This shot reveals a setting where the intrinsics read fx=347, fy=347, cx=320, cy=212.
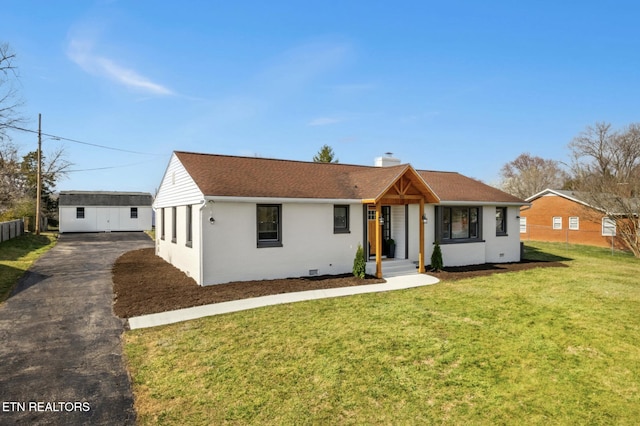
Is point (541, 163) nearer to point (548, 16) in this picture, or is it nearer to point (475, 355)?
point (548, 16)

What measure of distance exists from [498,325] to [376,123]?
18574 millimetres

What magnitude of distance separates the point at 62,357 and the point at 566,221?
117 feet

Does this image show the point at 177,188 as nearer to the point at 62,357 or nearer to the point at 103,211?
the point at 62,357

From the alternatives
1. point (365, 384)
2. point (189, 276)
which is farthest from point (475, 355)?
point (189, 276)

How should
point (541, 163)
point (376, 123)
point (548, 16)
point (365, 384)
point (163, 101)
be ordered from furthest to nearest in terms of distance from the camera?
point (541, 163) < point (376, 123) < point (163, 101) < point (548, 16) < point (365, 384)

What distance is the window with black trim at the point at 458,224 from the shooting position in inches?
634

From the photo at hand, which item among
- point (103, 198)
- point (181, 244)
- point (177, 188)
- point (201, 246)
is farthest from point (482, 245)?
point (103, 198)

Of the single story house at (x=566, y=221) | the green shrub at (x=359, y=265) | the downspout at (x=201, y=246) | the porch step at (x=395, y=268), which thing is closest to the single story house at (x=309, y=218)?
the downspout at (x=201, y=246)

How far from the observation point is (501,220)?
60.5 feet

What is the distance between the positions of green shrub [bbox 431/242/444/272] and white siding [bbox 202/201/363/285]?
11.3 ft

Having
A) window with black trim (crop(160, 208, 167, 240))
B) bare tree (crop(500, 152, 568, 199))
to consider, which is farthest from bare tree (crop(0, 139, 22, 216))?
bare tree (crop(500, 152, 568, 199))

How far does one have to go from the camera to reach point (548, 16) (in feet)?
44.8

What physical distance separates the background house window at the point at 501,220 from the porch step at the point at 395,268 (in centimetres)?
620

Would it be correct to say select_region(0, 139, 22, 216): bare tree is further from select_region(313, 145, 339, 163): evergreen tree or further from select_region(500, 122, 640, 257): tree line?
select_region(500, 122, 640, 257): tree line
